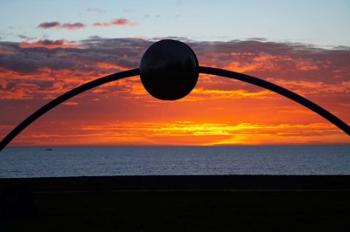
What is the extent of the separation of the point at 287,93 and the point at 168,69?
11.7ft

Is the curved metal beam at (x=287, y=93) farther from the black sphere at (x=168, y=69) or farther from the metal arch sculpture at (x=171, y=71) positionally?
the black sphere at (x=168, y=69)

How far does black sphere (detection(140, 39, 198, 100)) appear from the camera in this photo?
16.3 meters

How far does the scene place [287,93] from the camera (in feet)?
56.7

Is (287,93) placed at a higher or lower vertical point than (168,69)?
lower
